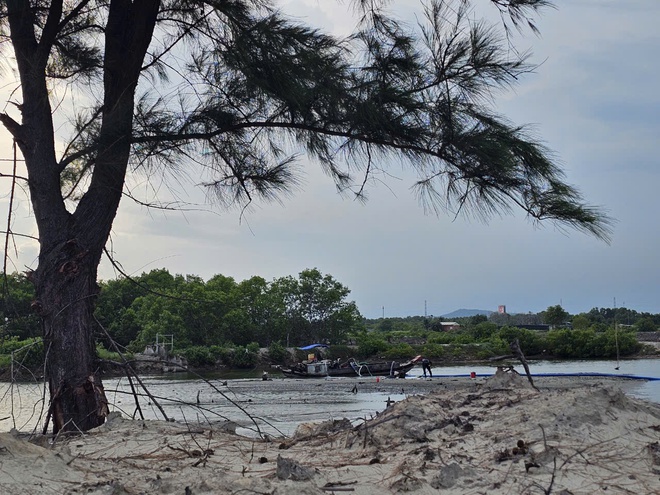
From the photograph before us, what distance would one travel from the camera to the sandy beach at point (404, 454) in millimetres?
3004

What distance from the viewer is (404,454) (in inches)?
143

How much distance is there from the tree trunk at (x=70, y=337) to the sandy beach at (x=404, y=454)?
368 millimetres

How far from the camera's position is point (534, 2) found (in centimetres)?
464

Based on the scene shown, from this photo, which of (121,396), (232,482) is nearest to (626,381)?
(121,396)

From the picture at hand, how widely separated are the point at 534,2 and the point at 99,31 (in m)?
3.48

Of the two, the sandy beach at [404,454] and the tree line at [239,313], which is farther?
the tree line at [239,313]

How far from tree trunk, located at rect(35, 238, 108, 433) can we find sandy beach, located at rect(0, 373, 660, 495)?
1.21 feet

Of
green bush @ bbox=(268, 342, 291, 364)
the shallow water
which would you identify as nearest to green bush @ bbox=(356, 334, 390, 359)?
green bush @ bbox=(268, 342, 291, 364)

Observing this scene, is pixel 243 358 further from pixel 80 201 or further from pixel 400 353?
pixel 80 201

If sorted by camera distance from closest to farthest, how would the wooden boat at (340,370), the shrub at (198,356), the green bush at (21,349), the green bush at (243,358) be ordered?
the green bush at (21,349) → the wooden boat at (340,370) → the shrub at (198,356) → the green bush at (243,358)

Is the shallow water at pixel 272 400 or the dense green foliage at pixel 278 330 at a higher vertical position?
the dense green foliage at pixel 278 330

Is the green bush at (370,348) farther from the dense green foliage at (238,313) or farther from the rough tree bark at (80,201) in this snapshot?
the rough tree bark at (80,201)

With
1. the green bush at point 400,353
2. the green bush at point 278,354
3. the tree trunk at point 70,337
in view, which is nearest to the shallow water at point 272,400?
the tree trunk at point 70,337

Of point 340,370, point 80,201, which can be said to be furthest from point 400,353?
point 80,201
